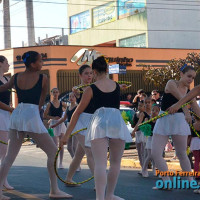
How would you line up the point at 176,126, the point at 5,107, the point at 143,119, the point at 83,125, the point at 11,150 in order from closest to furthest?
the point at 11,150 < the point at 5,107 < the point at 176,126 < the point at 83,125 < the point at 143,119

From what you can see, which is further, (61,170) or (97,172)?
(61,170)

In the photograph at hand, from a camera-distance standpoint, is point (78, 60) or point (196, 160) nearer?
point (196, 160)

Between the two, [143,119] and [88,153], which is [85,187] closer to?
[88,153]

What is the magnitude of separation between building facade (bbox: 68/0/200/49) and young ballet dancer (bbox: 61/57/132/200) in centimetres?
4374

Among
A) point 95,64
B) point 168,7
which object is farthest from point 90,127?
point 168,7

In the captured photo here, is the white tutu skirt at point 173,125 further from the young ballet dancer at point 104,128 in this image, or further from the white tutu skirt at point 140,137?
the white tutu skirt at point 140,137

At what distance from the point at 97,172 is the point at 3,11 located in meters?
39.9

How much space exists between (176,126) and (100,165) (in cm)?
225

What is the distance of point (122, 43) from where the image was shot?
53406mm

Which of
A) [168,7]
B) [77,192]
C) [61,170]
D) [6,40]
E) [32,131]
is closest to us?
[32,131]

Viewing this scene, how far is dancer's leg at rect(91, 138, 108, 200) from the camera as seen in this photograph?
6.65 m

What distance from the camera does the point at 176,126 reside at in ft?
28.1

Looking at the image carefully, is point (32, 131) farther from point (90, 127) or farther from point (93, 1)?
point (93, 1)

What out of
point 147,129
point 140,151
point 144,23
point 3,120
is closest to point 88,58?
point 144,23
